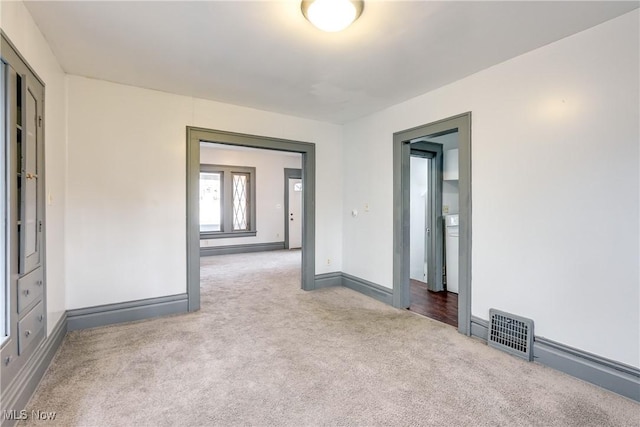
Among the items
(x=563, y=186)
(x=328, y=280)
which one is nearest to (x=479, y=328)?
(x=563, y=186)

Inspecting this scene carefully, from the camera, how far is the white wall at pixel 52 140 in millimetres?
1970

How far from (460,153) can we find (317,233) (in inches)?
89.0

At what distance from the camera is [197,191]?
3.61 m

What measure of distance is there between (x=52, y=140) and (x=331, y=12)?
7.95 feet

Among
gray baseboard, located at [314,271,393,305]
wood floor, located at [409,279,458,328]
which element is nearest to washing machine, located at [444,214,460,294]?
wood floor, located at [409,279,458,328]

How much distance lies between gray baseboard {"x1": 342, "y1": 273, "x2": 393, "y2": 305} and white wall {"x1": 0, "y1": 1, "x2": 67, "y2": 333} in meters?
3.29

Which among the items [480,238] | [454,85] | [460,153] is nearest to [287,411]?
[480,238]

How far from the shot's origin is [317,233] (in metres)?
4.59

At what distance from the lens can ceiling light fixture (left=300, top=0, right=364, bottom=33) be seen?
6.00ft

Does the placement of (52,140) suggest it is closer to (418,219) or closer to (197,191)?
(197,191)

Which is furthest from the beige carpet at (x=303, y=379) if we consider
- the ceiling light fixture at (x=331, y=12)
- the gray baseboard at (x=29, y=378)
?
the ceiling light fixture at (x=331, y=12)

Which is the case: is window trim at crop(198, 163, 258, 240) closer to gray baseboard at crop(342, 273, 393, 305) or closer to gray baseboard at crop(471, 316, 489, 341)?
gray baseboard at crop(342, 273, 393, 305)

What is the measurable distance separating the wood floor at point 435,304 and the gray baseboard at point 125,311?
2727 millimetres

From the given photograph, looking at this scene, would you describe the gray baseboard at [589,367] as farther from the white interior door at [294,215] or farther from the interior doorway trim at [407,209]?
the white interior door at [294,215]
